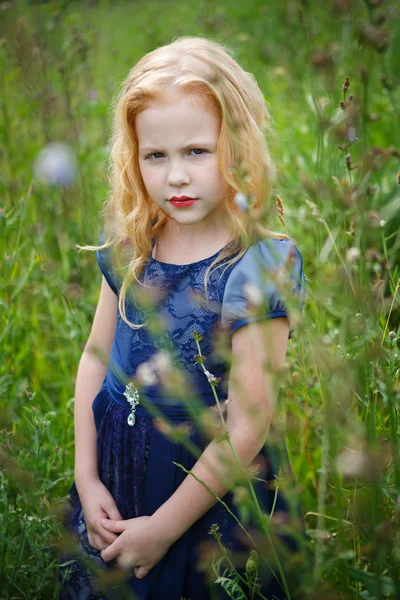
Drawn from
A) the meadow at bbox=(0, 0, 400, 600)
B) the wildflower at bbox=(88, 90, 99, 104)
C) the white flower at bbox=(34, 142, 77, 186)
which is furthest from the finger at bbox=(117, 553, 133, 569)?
the wildflower at bbox=(88, 90, 99, 104)

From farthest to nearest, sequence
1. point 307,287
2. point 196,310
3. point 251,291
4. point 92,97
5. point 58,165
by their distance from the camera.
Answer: point 92,97, point 58,165, point 307,287, point 196,310, point 251,291

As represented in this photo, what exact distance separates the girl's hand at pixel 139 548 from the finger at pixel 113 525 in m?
0.02

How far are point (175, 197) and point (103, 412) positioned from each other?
0.46 metres

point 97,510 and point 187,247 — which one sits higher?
point 187,247

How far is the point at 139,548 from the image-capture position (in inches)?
42.3

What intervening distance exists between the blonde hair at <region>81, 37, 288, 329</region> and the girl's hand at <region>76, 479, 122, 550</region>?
0.32 m

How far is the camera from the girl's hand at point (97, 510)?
1148mm

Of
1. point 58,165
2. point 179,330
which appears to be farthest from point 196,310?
point 58,165

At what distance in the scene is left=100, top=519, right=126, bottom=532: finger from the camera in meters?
1.12

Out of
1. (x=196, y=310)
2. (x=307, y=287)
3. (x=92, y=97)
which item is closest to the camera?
(x=196, y=310)

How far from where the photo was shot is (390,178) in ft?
7.54

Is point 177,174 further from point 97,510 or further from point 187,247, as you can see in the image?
point 97,510

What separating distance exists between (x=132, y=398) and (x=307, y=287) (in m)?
0.40

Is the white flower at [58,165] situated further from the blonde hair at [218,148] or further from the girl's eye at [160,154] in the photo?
the girl's eye at [160,154]
